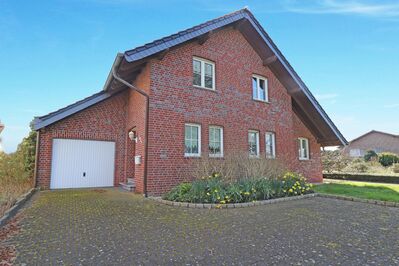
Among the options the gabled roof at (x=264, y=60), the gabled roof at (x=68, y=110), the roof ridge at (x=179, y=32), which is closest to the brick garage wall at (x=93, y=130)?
the gabled roof at (x=68, y=110)

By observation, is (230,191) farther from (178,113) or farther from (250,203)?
(178,113)

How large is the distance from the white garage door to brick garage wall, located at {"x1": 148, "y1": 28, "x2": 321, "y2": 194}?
3929mm

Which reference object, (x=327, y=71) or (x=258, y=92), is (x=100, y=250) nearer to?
(x=258, y=92)

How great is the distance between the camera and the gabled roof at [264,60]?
341 inches

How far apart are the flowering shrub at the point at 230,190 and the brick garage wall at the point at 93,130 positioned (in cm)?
489

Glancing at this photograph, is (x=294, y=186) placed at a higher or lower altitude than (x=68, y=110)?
lower

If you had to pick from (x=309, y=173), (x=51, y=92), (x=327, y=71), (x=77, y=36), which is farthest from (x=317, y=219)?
(x=51, y=92)

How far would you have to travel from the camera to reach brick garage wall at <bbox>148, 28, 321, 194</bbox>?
Answer: 8906 millimetres

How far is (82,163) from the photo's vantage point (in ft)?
35.6

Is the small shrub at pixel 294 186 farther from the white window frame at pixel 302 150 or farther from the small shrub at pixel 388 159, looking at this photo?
the small shrub at pixel 388 159

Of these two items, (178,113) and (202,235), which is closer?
(202,235)

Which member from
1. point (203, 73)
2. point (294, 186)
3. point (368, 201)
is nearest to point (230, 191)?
point (294, 186)

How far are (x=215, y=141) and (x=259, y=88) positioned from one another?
4.33 metres

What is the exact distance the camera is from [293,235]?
4.49 m
